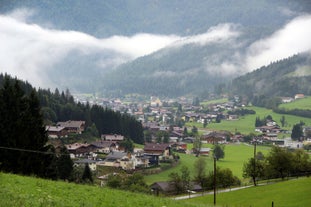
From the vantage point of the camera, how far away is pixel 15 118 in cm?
3375

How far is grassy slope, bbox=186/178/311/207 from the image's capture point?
129 ft

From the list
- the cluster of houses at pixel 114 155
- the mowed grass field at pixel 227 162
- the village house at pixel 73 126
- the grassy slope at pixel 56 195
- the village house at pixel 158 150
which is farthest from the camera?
the village house at pixel 73 126

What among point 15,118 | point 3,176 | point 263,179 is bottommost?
point 263,179

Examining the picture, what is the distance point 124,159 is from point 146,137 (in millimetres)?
56815

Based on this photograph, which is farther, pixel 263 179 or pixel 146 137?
pixel 146 137

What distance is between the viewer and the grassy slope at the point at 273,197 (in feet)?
129

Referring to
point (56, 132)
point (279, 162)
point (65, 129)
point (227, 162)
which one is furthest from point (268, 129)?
point (279, 162)

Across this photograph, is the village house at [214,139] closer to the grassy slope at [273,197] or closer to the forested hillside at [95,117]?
the forested hillside at [95,117]

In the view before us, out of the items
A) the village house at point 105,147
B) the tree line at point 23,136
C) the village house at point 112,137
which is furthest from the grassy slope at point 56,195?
the village house at point 112,137

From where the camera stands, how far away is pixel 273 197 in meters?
43.5

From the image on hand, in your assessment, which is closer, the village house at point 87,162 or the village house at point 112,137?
the village house at point 87,162

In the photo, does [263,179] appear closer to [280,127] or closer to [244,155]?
[244,155]

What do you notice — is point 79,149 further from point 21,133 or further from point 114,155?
point 21,133

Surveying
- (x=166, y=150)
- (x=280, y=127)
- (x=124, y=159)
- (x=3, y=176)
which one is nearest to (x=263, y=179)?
(x=124, y=159)
